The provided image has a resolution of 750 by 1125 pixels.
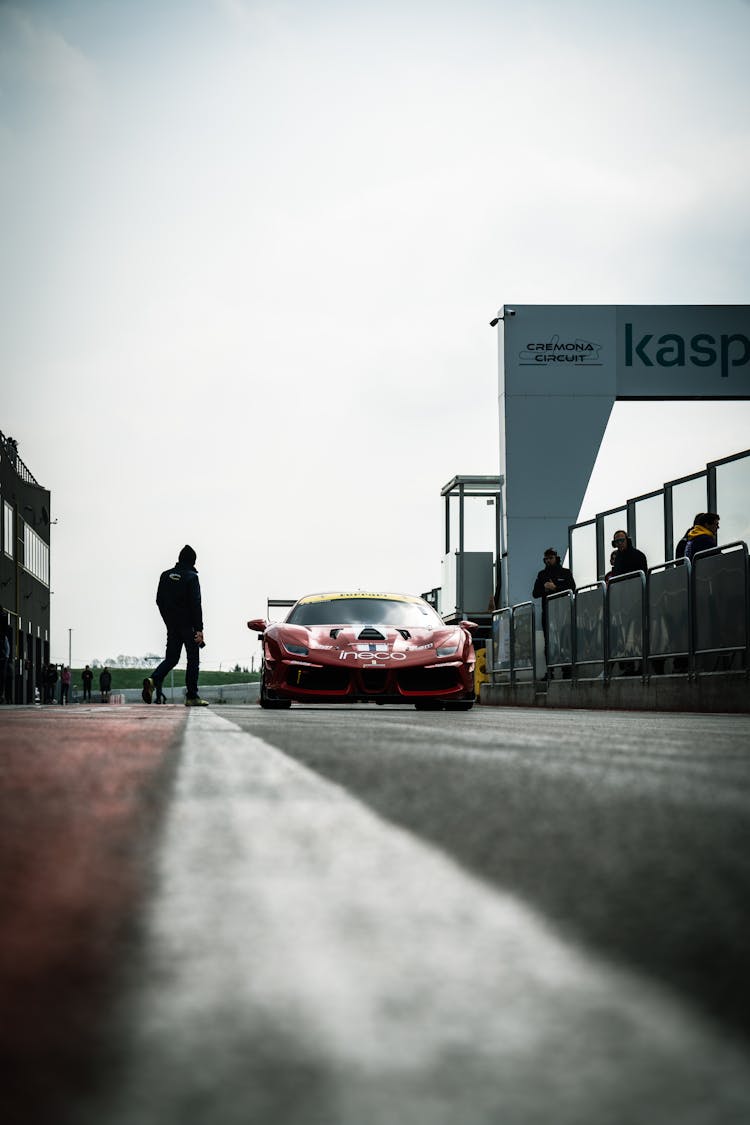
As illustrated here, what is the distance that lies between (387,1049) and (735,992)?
279mm

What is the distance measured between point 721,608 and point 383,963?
13811 millimetres

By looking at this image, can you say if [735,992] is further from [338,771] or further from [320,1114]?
[338,771]

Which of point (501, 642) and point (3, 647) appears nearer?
point (501, 642)

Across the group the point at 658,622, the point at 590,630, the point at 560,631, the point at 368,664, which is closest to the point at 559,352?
the point at 560,631

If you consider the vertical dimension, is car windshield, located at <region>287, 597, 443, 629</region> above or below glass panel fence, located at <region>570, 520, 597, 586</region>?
below

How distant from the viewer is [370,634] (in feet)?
48.0

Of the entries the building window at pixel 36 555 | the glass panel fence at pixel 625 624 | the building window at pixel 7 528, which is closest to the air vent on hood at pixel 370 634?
the glass panel fence at pixel 625 624

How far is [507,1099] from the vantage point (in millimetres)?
705

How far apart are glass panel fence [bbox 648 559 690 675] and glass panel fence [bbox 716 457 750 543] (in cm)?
122

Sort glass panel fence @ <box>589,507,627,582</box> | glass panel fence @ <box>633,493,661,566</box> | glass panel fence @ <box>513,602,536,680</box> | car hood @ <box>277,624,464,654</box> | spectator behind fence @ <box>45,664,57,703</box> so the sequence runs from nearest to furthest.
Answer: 1. car hood @ <box>277,624,464,654</box>
2. glass panel fence @ <box>633,493,661,566</box>
3. glass panel fence @ <box>513,602,536,680</box>
4. glass panel fence @ <box>589,507,627,582</box>
5. spectator behind fence @ <box>45,664,57,703</box>

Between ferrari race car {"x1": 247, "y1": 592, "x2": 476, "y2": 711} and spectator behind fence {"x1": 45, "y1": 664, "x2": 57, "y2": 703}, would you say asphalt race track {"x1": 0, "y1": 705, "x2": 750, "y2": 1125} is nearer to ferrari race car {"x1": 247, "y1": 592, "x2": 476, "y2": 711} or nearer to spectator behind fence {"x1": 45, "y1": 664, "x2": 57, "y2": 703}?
ferrari race car {"x1": 247, "y1": 592, "x2": 476, "y2": 711}

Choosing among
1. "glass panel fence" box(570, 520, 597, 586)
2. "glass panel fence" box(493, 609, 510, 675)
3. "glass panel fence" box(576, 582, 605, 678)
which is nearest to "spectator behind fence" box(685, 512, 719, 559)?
"glass panel fence" box(576, 582, 605, 678)

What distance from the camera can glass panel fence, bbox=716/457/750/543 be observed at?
56.4ft

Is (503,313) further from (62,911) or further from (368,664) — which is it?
(62,911)
